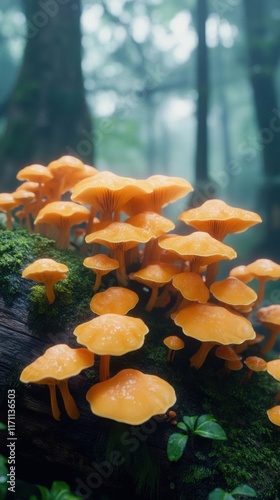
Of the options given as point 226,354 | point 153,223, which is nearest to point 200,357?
point 226,354

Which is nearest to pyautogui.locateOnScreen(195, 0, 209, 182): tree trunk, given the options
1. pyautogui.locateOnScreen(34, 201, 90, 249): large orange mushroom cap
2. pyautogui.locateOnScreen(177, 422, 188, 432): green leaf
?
pyautogui.locateOnScreen(34, 201, 90, 249): large orange mushroom cap

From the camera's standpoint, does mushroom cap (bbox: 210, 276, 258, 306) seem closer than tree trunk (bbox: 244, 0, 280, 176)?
Yes

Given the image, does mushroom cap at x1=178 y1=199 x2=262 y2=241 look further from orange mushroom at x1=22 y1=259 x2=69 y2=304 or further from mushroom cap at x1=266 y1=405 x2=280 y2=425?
mushroom cap at x1=266 y1=405 x2=280 y2=425

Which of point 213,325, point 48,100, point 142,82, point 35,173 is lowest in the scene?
point 213,325

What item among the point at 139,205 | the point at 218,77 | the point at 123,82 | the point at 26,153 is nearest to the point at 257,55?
the point at 218,77

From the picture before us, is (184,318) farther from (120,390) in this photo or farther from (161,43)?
(161,43)

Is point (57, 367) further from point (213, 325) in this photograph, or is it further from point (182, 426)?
point (213, 325)
